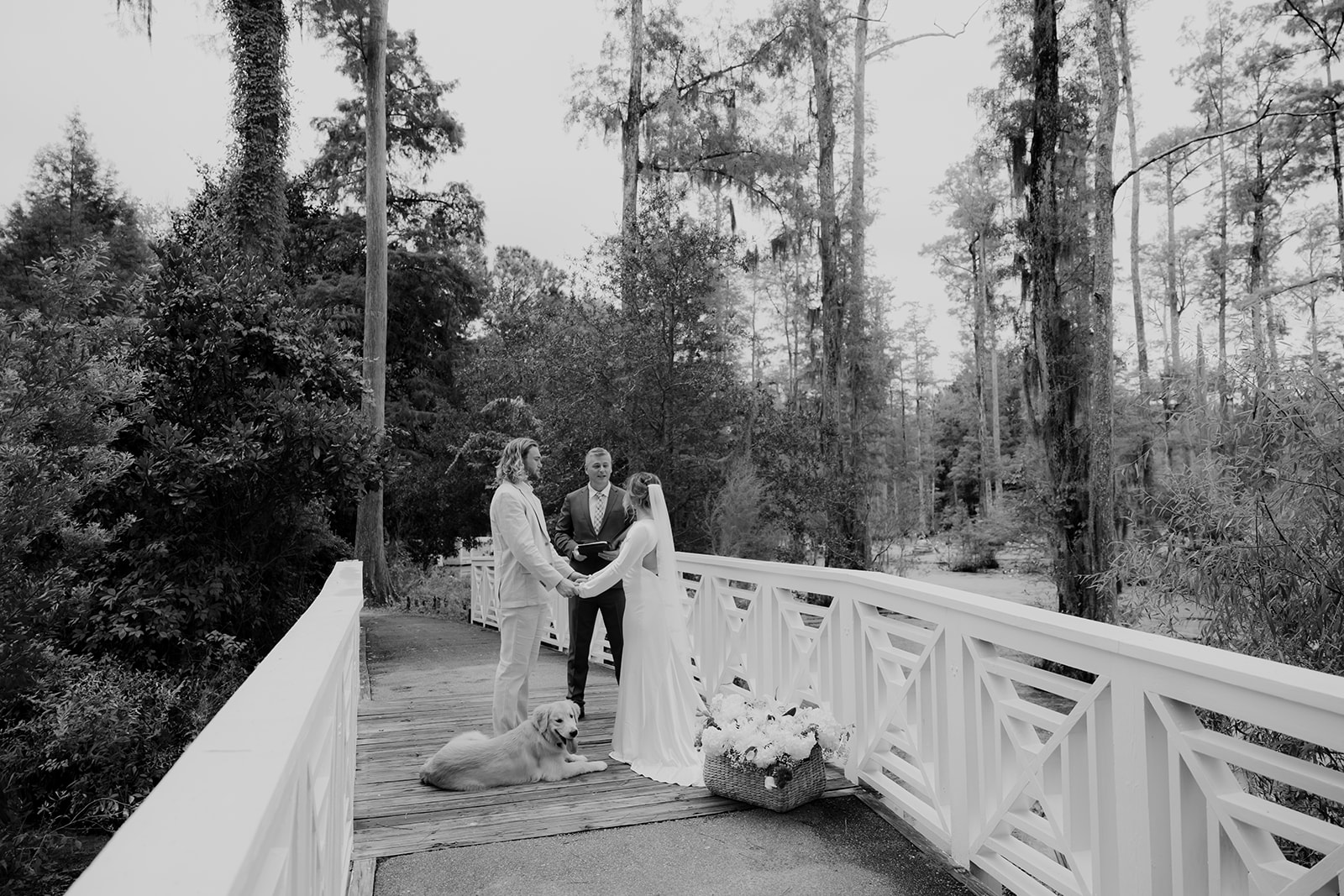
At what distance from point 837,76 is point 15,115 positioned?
25.4m

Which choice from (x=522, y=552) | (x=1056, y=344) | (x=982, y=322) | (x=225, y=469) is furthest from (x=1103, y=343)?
(x=982, y=322)

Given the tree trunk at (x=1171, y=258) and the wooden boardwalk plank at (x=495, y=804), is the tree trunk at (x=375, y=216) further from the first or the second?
the tree trunk at (x=1171, y=258)

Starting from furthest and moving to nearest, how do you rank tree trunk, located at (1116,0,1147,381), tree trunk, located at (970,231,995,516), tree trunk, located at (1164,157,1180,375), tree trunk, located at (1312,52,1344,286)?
1. tree trunk, located at (970,231,995,516)
2. tree trunk, located at (1164,157,1180,375)
3. tree trunk, located at (1116,0,1147,381)
4. tree trunk, located at (1312,52,1344,286)

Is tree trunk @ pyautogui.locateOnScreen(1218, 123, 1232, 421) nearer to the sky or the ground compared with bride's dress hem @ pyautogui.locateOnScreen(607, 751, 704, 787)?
nearer to the sky

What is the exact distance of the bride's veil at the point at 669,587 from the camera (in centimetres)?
479

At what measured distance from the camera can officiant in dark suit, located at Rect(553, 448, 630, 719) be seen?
5.70 m

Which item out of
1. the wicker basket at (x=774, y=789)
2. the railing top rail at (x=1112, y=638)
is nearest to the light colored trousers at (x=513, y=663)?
the wicker basket at (x=774, y=789)

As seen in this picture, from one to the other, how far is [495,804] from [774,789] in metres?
1.33

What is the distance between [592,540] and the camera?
5934mm

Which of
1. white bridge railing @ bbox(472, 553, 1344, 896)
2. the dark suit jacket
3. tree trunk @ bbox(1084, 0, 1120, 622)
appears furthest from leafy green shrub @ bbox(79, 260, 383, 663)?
tree trunk @ bbox(1084, 0, 1120, 622)

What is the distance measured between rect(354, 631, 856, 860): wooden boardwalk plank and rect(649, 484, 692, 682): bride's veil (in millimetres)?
732

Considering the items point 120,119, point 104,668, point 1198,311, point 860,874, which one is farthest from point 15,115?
point 1198,311

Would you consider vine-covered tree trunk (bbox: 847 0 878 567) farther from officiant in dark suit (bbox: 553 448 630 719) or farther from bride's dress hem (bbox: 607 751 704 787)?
bride's dress hem (bbox: 607 751 704 787)

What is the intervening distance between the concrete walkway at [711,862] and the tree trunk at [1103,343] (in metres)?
6.09
